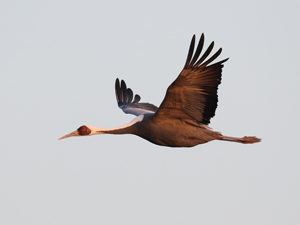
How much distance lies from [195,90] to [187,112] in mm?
707

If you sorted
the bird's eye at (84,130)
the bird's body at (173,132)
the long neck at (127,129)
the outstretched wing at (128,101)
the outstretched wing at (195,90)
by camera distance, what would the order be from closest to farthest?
the outstretched wing at (195,90) → the bird's body at (173,132) → the long neck at (127,129) → the bird's eye at (84,130) → the outstretched wing at (128,101)

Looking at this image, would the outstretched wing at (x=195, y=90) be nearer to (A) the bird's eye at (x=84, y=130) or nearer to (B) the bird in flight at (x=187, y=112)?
(B) the bird in flight at (x=187, y=112)

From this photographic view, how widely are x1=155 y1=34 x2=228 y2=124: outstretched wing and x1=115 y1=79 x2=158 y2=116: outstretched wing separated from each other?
4158 mm

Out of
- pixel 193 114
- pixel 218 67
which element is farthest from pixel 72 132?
pixel 218 67

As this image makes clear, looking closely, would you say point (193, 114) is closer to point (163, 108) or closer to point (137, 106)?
point (163, 108)

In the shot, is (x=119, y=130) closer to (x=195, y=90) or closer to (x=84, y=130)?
(x=84, y=130)

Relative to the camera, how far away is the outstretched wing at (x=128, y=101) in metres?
18.6

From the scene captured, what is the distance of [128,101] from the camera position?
19125 mm

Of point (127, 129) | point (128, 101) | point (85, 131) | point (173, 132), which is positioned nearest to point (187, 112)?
point (173, 132)

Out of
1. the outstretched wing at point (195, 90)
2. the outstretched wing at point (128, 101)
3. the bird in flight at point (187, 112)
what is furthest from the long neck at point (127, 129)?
the outstretched wing at point (128, 101)

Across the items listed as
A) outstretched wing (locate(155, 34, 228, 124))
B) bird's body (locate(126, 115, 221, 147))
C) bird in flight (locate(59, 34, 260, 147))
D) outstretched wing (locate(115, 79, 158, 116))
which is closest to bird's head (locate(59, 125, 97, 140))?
bird in flight (locate(59, 34, 260, 147))

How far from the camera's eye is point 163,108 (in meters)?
14.1

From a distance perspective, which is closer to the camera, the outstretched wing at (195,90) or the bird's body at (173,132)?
the outstretched wing at (195,90)

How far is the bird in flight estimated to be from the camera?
13461 millimetres
